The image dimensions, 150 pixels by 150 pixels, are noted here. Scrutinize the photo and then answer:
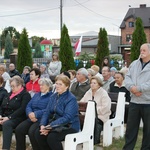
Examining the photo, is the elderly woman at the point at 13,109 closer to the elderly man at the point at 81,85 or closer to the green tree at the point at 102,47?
the elderly man at the point at 81,85

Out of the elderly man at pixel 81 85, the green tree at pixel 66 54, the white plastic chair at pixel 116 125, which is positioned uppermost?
the green tree at pixel 66 54

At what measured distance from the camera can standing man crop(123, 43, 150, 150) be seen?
5.20m

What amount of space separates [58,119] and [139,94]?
130 centimetres

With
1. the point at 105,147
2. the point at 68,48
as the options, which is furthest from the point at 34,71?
the point at 68,48

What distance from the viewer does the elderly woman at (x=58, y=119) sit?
5.25 m

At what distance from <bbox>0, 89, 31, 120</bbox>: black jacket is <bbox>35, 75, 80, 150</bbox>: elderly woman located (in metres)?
0.80

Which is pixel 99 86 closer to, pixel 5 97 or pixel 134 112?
pixel 134 112

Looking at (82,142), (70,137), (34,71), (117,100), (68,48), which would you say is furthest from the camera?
(68,48)

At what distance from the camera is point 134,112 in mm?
5375

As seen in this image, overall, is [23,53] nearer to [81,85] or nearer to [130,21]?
[81,85]

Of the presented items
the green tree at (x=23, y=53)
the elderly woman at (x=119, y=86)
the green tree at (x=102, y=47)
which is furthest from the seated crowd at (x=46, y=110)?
the green tree at (x=102, y=47)

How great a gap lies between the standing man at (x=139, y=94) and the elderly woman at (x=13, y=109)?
199cm

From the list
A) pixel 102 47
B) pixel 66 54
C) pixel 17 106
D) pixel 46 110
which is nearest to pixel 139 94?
pixel 46 110

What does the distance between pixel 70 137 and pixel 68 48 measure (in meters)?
11.9
